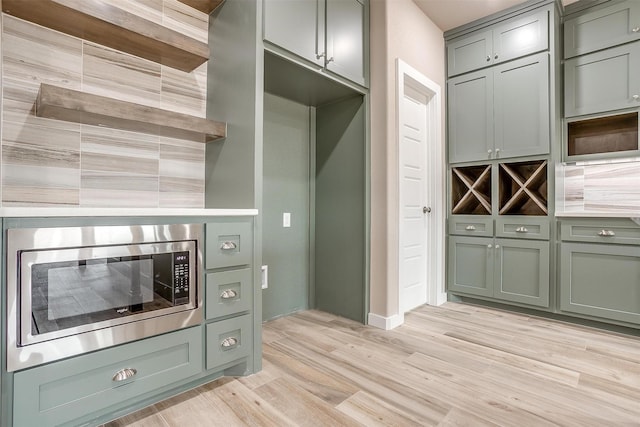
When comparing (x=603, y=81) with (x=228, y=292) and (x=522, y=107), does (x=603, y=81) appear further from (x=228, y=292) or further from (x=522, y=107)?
(x=228, y=292)

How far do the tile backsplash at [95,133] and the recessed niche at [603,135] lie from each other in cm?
318

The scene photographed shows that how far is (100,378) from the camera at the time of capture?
1.31 m

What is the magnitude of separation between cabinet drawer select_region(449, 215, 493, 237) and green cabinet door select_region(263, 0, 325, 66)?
2.01 meters

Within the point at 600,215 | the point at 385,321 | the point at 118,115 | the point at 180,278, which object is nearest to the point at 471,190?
the point at 600,215

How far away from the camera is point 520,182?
2977 millimetres

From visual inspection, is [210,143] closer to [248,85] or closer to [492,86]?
[248,85]

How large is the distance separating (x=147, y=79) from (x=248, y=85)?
→ 0.59 metres

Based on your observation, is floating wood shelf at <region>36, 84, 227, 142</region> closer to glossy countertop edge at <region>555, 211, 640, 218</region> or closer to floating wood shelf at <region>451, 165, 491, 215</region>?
floating wood shelf at <region>451, 165, 491, 215</region>

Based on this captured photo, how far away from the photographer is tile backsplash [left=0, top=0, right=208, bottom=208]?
1517mm

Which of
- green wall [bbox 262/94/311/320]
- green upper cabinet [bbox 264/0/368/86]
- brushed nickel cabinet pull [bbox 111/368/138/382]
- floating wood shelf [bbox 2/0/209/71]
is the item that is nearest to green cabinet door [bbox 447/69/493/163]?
green upper cabinet [bbox 264/0/368/86]

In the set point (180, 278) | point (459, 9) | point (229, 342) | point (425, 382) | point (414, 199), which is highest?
point (459, 9)

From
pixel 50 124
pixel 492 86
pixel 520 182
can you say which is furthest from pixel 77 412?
pixel 492 86

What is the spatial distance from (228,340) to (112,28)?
1623 millimetres

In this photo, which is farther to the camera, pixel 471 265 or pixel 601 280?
pixel 471 265
